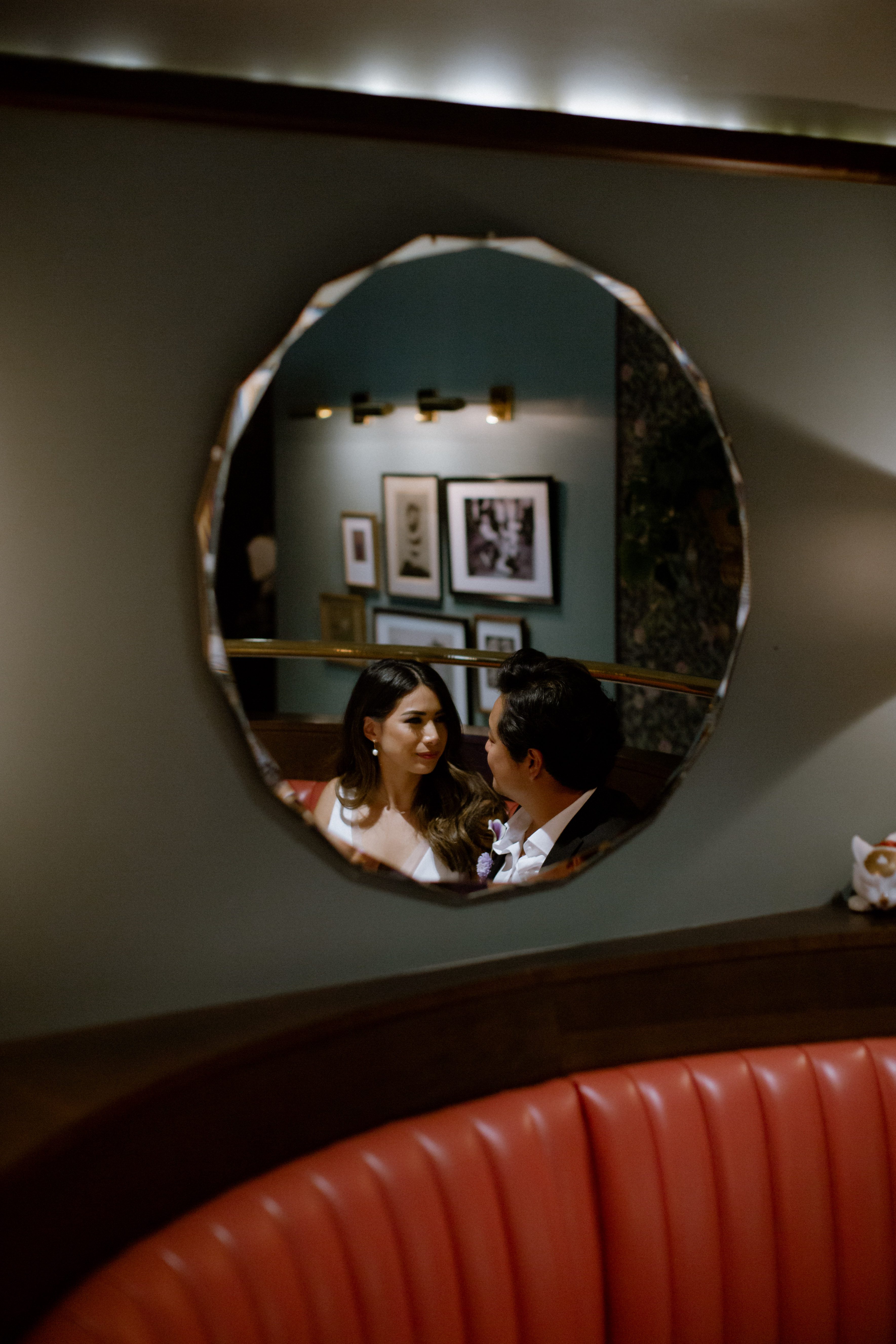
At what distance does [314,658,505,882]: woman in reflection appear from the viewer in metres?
1.52

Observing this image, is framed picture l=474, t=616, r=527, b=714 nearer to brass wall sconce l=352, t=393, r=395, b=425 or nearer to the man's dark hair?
the man's dark hair

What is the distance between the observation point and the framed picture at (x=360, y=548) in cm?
149

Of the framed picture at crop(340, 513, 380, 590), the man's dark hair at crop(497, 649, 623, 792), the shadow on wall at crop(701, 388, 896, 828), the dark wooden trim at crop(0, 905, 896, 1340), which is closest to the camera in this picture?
the dark wooden trim at crop(0, 905, 896, 1340)

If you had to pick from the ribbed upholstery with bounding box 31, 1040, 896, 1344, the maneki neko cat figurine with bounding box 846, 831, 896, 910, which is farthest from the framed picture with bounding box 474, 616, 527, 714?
the maneki neko cat figurine with bounding box 846, 831, 896, 910

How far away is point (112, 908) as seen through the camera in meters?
1.48

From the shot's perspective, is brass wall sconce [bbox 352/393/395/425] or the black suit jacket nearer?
brass wall sconce [bbox 352/393/395/425]

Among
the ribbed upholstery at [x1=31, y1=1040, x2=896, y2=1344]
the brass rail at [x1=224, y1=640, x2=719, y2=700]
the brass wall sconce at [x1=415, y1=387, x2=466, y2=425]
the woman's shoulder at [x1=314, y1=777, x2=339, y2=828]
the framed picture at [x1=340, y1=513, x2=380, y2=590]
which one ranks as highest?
the brass wall sconce at [x1=415, y1=387, x2=466, y2=425]

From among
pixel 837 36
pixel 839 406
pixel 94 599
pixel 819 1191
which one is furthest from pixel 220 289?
pixel 819 1191

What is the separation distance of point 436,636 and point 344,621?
14cm

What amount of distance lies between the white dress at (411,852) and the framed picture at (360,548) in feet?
1.11

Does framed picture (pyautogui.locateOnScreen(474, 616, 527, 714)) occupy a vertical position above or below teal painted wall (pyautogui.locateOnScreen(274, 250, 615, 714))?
below

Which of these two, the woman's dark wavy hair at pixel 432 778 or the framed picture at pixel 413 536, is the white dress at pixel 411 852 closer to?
the woman's dark wavy hair at pixel 432 778

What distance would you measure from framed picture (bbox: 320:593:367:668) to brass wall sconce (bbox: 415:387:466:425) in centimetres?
28

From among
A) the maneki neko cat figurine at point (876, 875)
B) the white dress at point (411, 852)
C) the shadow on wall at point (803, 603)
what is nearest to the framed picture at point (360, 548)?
the white dress at point (411, 852)
